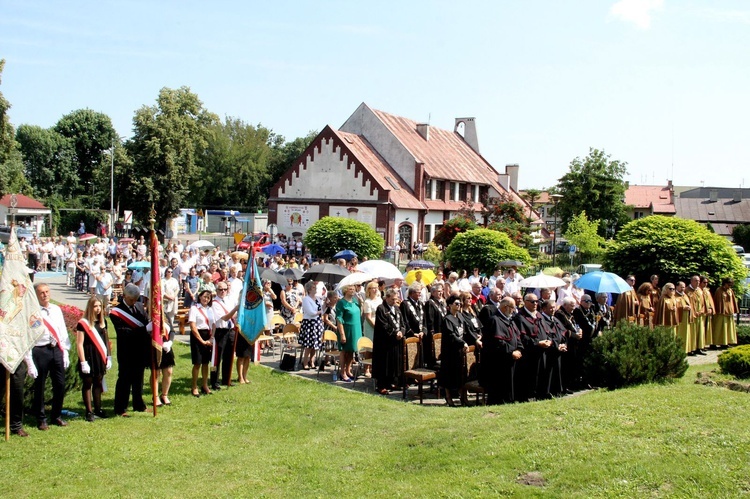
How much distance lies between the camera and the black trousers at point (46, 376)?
28.9ft

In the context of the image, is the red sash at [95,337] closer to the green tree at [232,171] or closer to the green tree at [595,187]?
the green tree at [595,187]

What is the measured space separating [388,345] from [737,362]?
5807 mm

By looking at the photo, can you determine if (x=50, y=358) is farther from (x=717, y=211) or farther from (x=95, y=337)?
(x=717, y=211)

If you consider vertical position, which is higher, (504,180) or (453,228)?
(504,180)

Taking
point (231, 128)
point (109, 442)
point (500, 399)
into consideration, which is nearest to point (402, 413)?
point (500, 399)

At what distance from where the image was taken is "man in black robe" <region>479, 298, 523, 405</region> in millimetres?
10648

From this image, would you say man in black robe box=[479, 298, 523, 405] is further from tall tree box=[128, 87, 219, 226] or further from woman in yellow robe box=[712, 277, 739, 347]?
tall tree box=[128, 87, 219, 226]

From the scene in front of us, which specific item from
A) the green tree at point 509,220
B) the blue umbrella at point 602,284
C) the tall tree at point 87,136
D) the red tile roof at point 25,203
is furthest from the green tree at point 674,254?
the tall tree at point 87,136

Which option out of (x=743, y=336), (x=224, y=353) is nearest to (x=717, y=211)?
(x=743, y=336)

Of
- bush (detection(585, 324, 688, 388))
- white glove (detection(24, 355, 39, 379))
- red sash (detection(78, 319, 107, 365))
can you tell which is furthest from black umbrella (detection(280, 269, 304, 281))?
white glove (detection(24, 355, 39, 379))

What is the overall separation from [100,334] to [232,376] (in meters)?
3.37

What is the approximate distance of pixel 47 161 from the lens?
76.8 m

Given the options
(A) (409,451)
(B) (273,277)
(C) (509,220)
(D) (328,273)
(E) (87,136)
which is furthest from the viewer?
(E) (87,136)

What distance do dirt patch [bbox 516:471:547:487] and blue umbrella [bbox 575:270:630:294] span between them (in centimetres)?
882
